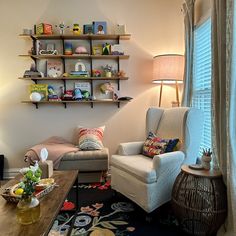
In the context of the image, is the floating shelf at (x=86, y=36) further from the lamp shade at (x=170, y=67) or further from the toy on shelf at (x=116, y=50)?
the lamp shade at (x=170, y=67)

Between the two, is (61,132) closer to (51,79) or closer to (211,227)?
(51,79)

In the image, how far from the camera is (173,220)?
202cm

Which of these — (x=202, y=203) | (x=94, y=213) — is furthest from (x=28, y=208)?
(x=202, y=203)

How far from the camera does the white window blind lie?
2.54 metres

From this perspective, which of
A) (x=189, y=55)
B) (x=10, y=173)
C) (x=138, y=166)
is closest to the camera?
(x=138, y=166)

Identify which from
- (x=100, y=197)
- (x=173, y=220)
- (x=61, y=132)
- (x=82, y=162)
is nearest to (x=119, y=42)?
(x=61, y=132)

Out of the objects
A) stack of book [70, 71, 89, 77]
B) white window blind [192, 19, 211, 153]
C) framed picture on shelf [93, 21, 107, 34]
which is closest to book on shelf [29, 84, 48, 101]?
stack of book [70, 71, 89, 77]

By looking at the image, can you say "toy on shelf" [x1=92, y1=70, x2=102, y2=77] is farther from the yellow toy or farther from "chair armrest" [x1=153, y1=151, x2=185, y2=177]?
"chair armrest" [x1=153, y1=151, x2=185, y2=177]

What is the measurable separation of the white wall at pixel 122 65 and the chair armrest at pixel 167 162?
1.35 meters

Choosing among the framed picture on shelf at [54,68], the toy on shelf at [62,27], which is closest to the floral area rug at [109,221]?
the framed picture on shelf at [54,68]

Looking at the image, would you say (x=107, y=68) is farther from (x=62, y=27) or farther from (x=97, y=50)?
(x=62, y=27)

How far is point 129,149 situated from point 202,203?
1102 millimetres

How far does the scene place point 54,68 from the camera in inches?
131

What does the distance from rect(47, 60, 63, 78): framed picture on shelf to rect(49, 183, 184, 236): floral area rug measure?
5.83ft
